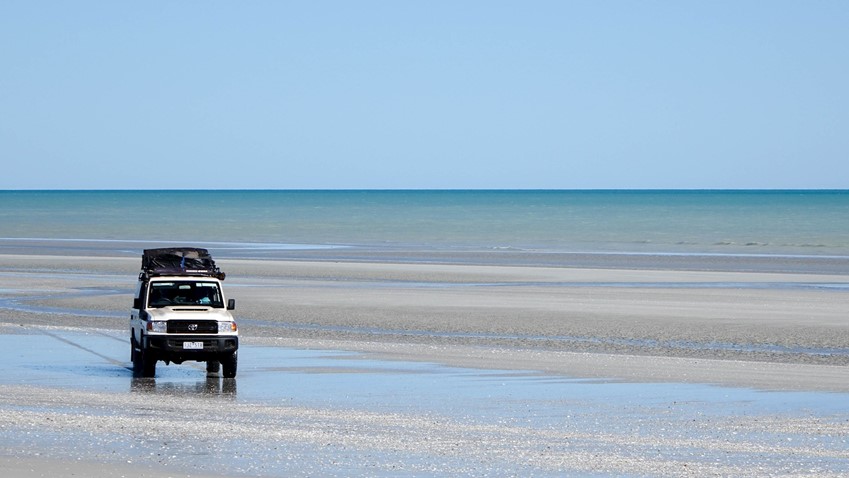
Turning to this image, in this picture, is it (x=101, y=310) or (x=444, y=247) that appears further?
(x=444, y=247)

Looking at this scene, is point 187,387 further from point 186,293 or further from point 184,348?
point 186,293

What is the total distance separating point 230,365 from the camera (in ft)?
63.5

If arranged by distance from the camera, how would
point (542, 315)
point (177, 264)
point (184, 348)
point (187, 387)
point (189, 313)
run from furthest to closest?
point (542, 315)
point (177, 264)
point (189, 313)
point (184, 348)
point (187, 387)

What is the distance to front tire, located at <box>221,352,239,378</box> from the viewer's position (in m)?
19.3

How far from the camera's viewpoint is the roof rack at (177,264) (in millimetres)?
20734

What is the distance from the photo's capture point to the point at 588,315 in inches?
1206

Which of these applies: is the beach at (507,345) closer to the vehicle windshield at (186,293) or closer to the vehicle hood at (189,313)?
the vehicle hood at (189,313)

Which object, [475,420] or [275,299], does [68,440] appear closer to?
[475,420]

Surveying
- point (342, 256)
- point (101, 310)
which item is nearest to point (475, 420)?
point (101, 310)

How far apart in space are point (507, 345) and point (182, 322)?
7589mm

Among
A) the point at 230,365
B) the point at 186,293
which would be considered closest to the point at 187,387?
the point at 230,365

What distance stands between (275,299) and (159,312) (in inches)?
603

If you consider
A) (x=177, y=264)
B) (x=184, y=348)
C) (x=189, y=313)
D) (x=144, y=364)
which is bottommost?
(x=144, y=364)

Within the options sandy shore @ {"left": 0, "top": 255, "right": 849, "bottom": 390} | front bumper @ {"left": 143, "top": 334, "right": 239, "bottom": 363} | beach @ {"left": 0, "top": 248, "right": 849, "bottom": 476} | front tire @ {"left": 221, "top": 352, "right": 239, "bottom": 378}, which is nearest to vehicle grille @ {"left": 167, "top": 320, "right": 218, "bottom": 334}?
front bumper @ {"left": 143, "top": 334, "right": 239, "bottom": 363}
